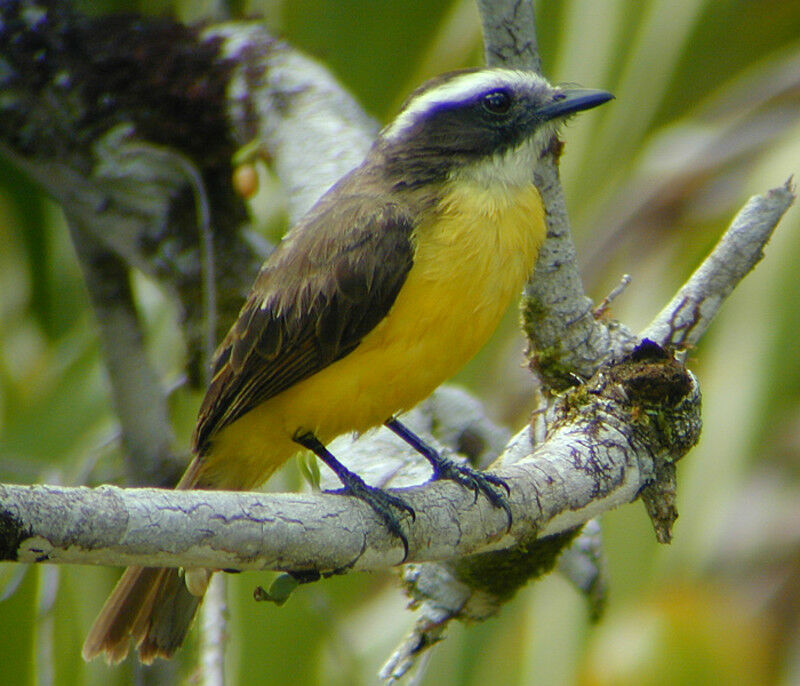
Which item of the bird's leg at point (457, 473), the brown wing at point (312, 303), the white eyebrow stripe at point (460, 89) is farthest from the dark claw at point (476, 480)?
the white eyebrow stripe at point (460, 89)

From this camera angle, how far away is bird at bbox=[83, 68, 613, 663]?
8.69 ft

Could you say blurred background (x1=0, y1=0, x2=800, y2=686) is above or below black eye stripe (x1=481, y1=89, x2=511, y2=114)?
below

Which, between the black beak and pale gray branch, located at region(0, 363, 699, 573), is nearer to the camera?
pale gray branch, located at region(0, 363, 699, 573)

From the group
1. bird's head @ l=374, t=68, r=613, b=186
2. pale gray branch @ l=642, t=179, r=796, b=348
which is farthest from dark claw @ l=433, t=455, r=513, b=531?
bird's head @ l=374, t=68, r=613, b=186

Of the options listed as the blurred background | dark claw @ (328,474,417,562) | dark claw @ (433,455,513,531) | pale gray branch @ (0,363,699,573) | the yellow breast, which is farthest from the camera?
the blurred background

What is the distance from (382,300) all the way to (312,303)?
233 mm

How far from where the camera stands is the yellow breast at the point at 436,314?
2.62 meters

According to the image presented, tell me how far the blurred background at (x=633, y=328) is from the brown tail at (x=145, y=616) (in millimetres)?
365

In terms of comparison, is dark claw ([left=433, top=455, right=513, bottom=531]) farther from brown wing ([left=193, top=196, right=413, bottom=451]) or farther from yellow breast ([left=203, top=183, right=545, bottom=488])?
brown wing ([left=193, top=196, right=413, bottom=451])

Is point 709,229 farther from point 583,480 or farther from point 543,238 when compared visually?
point 583,480

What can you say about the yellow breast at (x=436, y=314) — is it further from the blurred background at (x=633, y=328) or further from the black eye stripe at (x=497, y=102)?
the blurred background at (x=633, y=328)

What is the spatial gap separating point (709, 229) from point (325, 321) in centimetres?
219

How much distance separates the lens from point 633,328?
3906 mm

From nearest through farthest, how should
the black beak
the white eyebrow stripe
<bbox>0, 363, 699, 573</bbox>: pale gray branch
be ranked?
<bbox>0, 363, 699, 573</bbox>: pale gray branch < the white eyebrow stripe < the black beak
